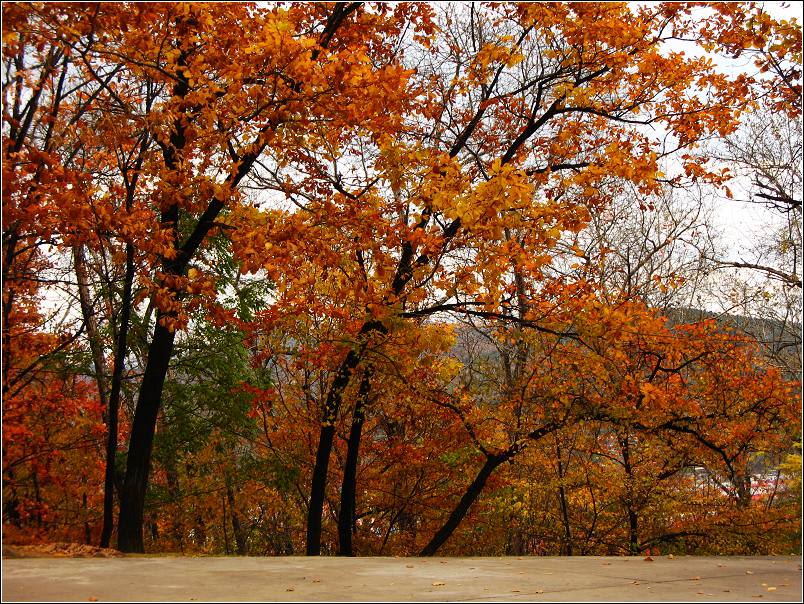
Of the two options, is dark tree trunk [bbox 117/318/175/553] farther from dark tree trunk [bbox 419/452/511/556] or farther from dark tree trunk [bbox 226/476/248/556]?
dark tree trunk [bbox 226/476/248/556]

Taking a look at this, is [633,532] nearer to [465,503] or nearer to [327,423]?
[465,503]

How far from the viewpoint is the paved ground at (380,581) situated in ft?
14.0

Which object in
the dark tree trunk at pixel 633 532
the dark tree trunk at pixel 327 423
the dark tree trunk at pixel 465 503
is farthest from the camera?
the dark tree trunk at pixel 633 532

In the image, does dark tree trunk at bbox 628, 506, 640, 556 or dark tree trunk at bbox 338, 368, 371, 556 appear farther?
dark tree trunk at bbox 628, 506, 640, 556

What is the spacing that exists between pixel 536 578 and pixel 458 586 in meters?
0.80

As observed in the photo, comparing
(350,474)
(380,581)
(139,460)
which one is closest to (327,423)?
(350,474)

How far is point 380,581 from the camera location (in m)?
4.98

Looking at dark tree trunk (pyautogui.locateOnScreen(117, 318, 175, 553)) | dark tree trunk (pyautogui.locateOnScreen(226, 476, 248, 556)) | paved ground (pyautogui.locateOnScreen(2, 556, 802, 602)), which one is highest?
dark tree trunk (pyautogui.locateOnScreen(117, 318, 175, 553))

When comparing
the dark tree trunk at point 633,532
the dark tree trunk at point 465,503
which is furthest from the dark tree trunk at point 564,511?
the dark tree trunk at point 465,503

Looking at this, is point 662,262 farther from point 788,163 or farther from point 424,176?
point 424,176

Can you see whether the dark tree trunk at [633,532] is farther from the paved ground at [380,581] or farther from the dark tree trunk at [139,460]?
the dark tree trunk at [139,460]

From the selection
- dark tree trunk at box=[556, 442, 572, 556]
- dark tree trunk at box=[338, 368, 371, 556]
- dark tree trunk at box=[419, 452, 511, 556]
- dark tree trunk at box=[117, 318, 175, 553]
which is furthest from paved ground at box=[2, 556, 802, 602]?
dark tree trunk at box=[556, 442, 572, 556]

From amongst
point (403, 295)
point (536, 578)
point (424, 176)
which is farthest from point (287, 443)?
point (536, 578)

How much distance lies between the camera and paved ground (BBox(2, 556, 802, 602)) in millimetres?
4270
